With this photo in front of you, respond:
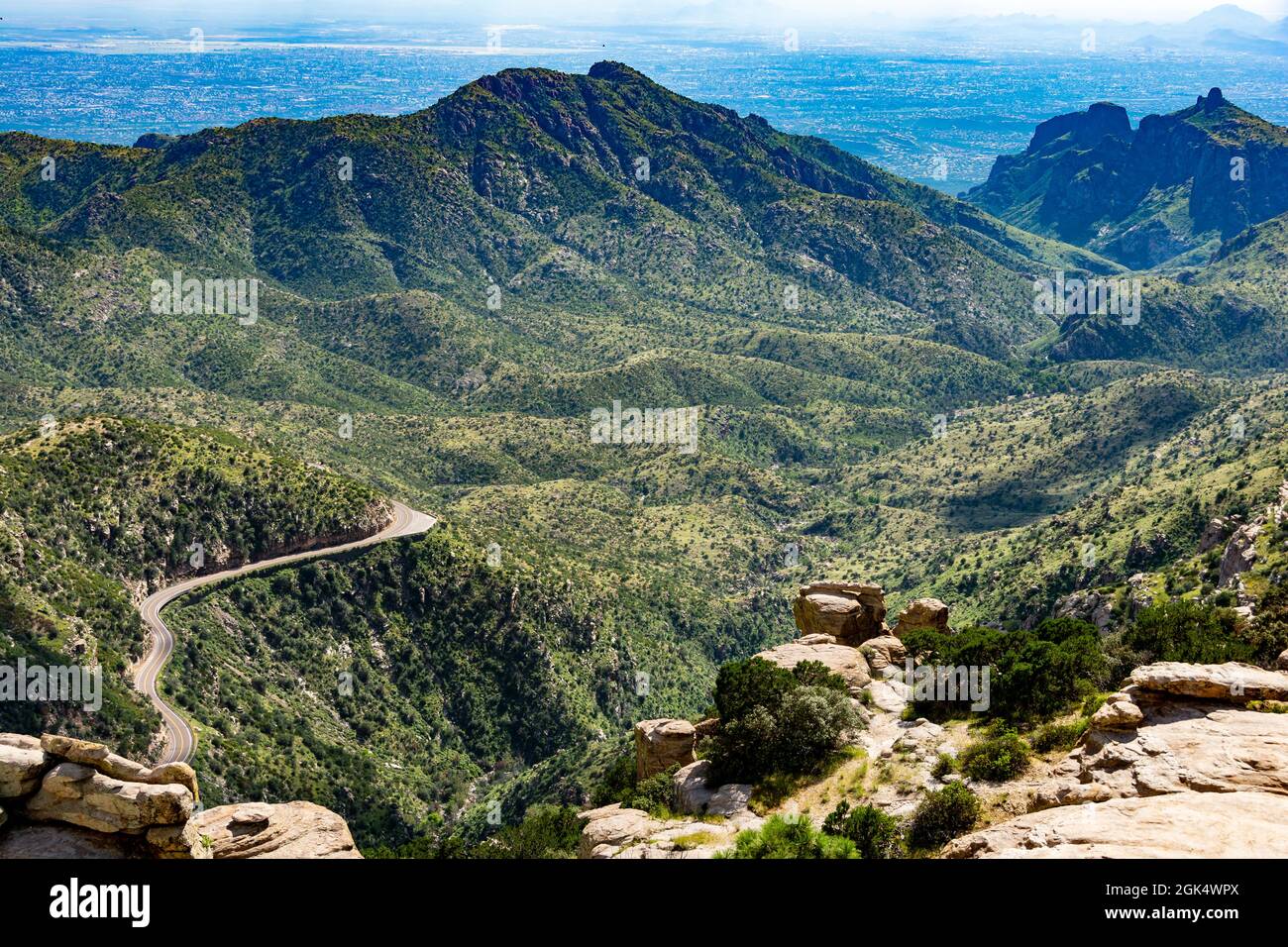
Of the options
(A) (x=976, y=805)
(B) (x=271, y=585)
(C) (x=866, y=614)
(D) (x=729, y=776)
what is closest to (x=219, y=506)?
(B) (x=271, y=585)

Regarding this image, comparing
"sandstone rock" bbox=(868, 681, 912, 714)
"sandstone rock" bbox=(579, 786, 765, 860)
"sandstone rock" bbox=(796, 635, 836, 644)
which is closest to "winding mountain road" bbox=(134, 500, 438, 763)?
"sandstone rock" bbox=(796, 635, 836, 644)

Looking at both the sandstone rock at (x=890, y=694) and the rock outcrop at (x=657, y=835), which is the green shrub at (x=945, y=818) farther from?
the sandstone rock at (x=890, y=694)

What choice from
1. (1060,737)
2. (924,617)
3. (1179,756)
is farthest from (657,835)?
(924,617)

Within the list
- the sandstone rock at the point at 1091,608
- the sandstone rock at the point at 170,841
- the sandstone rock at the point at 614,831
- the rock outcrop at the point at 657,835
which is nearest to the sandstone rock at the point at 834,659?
the rock outcrop at the point at 657,835

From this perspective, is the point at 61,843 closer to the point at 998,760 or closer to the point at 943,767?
the point at 943,767
